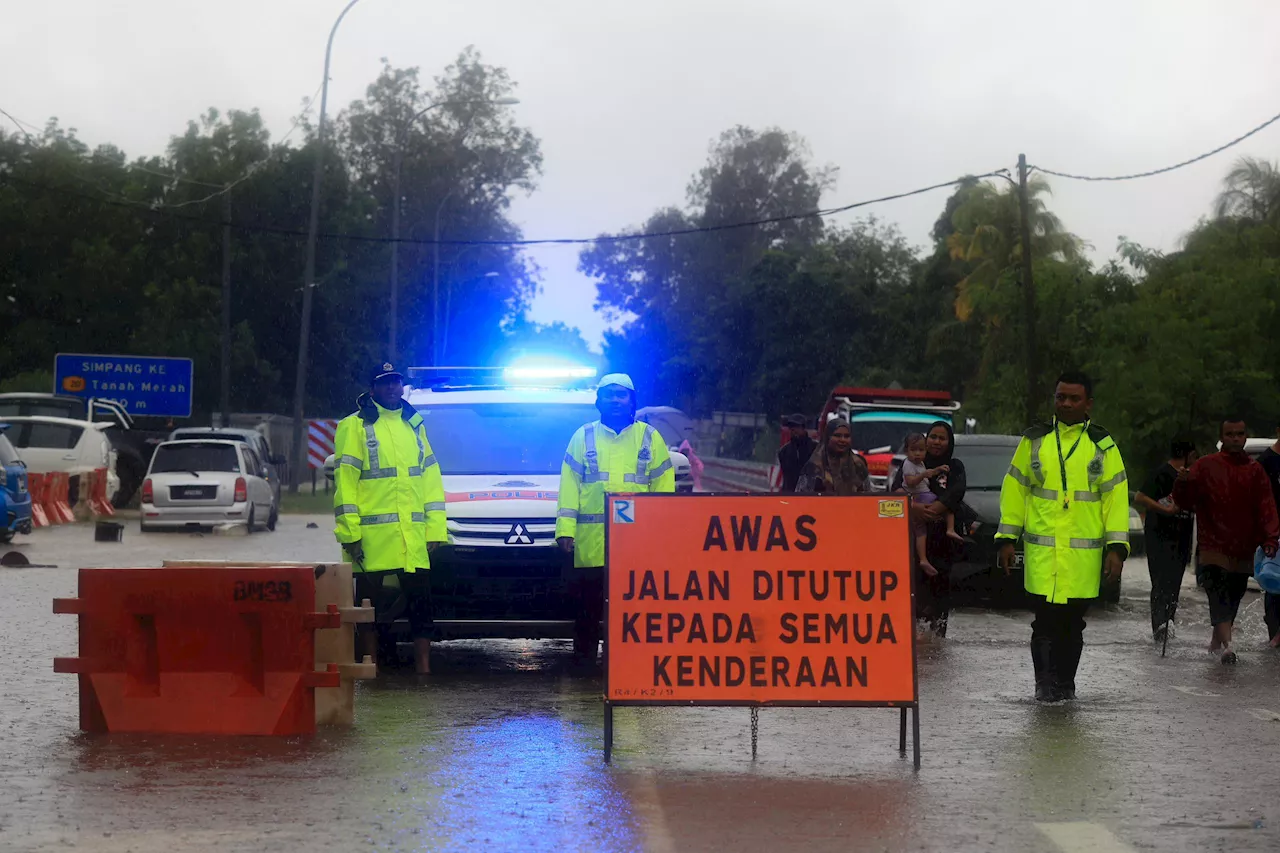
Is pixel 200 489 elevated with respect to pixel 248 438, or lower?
lower

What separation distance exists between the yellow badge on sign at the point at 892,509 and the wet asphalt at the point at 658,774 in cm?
107

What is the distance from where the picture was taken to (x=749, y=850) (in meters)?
6.91

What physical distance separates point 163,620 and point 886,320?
236 feet

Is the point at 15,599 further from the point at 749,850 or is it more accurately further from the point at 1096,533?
the point at 749,850

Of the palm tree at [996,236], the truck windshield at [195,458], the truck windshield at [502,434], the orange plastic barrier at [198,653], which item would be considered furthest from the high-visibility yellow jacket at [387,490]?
the palm tree at [996,236]

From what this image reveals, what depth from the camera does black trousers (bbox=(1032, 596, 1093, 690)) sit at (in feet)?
37.0

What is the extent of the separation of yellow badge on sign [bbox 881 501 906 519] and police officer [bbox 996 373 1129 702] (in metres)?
2.26

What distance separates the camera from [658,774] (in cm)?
852

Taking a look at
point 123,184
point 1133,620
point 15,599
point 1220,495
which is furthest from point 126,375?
point 1220,495

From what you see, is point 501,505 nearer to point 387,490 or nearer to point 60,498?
point 387,490

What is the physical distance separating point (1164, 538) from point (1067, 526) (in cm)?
435

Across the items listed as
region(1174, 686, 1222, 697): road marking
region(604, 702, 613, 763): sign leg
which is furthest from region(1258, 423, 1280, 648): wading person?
Answer: region(604, 702, 613, 763): sign leg

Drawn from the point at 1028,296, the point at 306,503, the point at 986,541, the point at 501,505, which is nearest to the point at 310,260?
the point at 306,503

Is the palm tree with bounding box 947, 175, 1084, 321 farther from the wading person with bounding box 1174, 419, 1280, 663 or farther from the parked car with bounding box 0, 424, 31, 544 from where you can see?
the wading person with bounding box 1174, 419, 1280, 663
